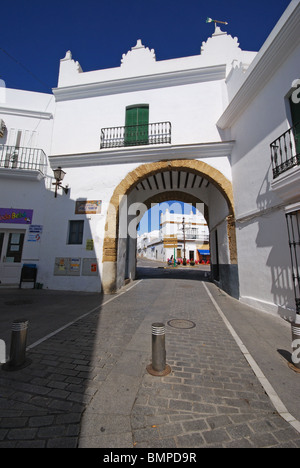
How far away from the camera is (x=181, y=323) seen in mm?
4902

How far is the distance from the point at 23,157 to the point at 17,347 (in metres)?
9.85

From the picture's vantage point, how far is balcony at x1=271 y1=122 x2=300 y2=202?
15.6ft

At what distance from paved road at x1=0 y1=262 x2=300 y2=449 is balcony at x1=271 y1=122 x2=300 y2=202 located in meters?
3.40

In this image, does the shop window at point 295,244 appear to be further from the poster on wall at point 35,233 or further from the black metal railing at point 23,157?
the black metal railing at point 23,157

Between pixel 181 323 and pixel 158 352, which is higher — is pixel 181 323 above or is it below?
below

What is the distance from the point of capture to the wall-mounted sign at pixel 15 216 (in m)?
9.35

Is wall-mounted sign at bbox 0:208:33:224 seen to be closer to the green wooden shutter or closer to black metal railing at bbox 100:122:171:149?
black metal railing at bbox 100:122:171:149

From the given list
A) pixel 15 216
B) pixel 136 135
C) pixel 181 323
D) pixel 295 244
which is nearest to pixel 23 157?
pixel 15 216

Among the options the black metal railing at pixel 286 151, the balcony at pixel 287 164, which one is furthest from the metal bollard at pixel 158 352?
the black metal railing at pixel 286 151

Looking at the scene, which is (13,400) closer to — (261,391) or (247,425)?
(247,425)

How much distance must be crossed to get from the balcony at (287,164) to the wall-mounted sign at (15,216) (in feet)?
33.0

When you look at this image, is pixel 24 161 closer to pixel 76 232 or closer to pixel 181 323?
pixel 76 232

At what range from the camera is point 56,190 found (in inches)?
356
